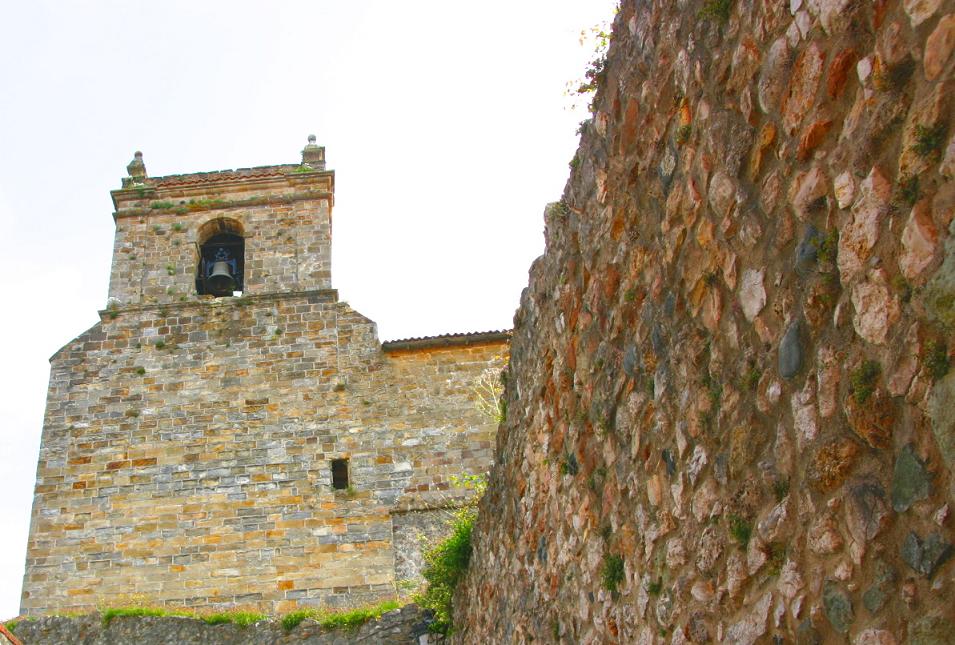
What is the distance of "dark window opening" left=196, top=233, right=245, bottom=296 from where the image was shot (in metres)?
15.4

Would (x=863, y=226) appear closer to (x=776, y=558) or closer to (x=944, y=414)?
(x=944, y=414)

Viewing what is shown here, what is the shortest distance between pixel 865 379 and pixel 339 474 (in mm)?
Answer: 11520

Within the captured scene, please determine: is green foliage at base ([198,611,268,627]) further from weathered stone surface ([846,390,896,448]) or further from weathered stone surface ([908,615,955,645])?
weathered stone surface ([908,615,955,645])

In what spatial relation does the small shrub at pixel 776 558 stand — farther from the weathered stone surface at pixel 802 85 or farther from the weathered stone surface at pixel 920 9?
the weathered stone surface at pixel 920 9

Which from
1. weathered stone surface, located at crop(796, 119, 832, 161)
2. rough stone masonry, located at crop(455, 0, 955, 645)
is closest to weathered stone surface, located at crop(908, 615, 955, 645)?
rough stone masonry, located at crop(455, 0, 955, 645)

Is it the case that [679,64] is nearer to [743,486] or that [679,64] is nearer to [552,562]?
[743,486]

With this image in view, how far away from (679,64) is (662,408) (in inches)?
41.2

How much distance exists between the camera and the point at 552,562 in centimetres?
470

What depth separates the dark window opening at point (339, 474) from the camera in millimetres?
13164

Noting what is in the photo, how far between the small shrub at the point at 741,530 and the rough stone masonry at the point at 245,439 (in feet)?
32.8

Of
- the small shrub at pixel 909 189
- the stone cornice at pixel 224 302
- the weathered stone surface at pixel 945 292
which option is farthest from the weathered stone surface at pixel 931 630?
the stone cornice at pixel 224 302

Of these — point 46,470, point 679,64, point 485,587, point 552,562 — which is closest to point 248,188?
point 46,470

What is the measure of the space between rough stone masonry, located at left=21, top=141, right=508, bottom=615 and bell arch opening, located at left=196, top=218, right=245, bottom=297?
9 cm

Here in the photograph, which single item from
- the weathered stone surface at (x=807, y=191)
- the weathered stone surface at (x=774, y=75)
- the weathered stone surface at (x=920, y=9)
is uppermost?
the weathered stone surface at (x=774, y=75)
